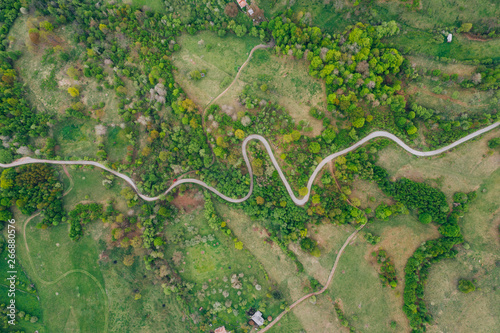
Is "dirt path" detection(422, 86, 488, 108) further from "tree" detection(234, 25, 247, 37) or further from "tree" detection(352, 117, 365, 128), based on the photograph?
"tree" detection(234, 25, 247, 37)

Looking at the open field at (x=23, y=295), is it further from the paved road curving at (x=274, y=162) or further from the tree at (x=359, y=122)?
the tree at (x=359, y=122)

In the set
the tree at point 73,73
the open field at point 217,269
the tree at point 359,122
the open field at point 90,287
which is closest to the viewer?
the tree at point 359,122

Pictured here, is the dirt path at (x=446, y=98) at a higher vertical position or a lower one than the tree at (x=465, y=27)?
lower

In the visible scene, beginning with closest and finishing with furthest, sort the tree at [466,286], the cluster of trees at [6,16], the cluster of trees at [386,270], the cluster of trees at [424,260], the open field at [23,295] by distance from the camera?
1. the tree at [466,286]
2. the cluster of trees at [424,260]
3. the cluster of trees at [386,270]
4. the open field at [23,295]
5. the cluster of trees at [6,16]

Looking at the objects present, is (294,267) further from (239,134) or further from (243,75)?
(243,75)

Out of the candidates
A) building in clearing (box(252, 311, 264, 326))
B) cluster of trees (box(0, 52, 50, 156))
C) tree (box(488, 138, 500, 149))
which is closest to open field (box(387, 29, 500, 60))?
tree (box(488, 138, 500, 149))

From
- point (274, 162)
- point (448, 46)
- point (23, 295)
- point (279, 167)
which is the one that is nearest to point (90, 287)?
point (23, 295)

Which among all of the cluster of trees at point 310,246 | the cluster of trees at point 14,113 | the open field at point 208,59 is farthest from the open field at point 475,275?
the cluster of trees at point 14,113
